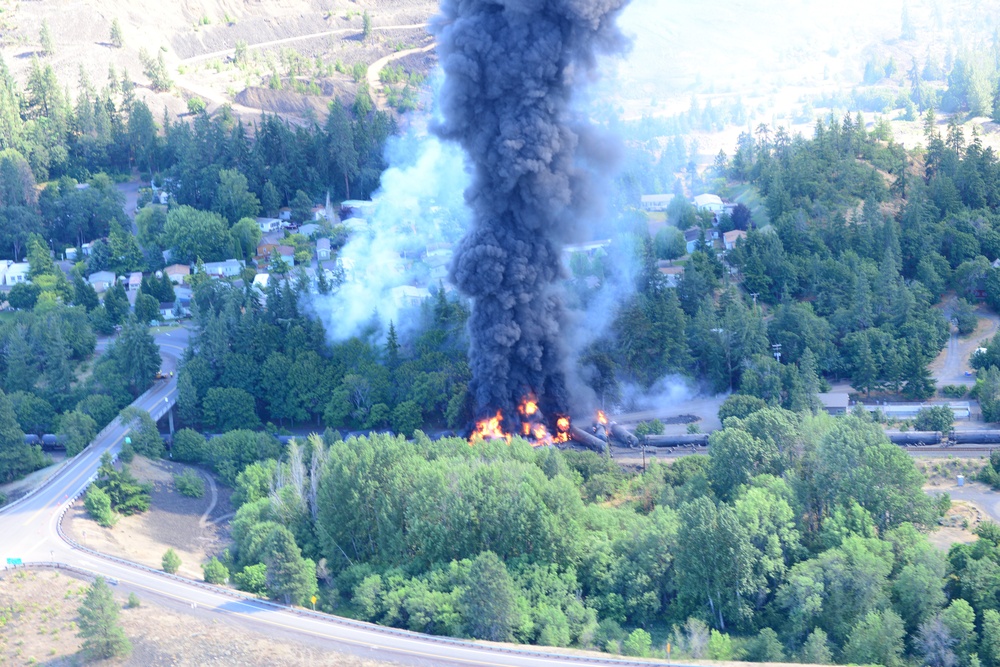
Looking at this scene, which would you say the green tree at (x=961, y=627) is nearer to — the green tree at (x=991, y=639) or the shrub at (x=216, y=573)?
the green tree at (x=991, y=639)

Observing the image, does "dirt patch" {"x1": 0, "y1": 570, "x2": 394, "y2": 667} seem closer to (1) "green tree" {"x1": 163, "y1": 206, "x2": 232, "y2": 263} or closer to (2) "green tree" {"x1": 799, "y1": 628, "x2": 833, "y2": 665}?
(2) "green tree" {"x1": 799, "y1": 628, "x2": 833, "y2": 665}

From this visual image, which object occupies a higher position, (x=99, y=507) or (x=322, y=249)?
(x=322, y=249)

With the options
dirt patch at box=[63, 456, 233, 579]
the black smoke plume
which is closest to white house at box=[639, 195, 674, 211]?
the black smoke plume

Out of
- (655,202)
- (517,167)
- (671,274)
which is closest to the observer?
(517,167)

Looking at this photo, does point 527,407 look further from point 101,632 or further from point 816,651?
point 101,632

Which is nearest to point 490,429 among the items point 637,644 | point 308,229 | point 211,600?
point 211,600
